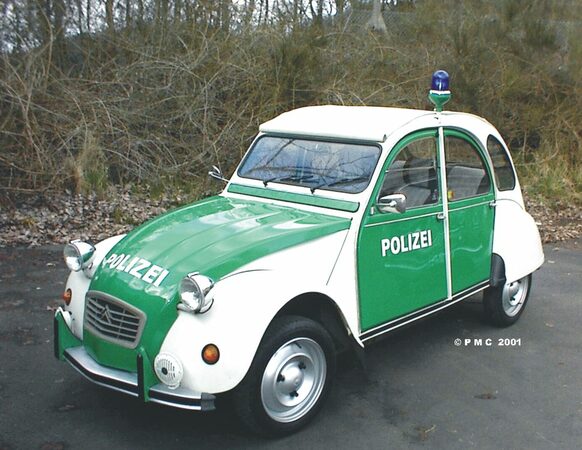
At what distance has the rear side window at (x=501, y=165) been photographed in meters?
5.64

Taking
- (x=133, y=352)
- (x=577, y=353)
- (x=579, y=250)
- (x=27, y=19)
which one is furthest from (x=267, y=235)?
(x=27, y=19)

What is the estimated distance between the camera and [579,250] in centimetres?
869

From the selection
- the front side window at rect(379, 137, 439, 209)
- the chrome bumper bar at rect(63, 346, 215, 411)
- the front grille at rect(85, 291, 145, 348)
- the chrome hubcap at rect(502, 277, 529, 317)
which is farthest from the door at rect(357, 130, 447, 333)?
Result: the front grille at rect(85, 291, 145, 348)

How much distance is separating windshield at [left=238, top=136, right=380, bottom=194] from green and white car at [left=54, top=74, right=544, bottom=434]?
0.01 metres

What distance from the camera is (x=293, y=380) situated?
156 inches

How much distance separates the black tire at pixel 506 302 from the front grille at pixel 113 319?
10.1ft

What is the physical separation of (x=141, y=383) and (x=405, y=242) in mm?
1986

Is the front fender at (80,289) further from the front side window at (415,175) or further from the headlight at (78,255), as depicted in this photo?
the front side window at (415,175)

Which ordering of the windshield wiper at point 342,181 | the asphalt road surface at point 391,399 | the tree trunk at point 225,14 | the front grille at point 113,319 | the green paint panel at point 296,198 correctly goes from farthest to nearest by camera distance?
the tree trunk at point 225,14, the windshield wiper at point 342,181, the green paint panel at point 296,198, the asphalt road surface at point 391,399, the front grille at point 113,319

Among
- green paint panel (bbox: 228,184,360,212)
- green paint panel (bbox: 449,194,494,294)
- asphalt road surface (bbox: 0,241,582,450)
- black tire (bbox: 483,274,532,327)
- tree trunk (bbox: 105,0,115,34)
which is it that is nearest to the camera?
asphalt road surface (bbox: 0,241,582,450)

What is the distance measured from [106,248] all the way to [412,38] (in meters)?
10.0

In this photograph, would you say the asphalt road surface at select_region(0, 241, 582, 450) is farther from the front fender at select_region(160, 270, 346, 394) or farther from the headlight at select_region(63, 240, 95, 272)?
the headlight at select_region(63, 240, 95, 272)

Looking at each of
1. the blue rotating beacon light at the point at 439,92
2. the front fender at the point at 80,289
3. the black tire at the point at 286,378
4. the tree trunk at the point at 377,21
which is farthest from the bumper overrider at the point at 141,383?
the tree trunk at the point at 377,21

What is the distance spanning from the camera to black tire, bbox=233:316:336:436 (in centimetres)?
375
